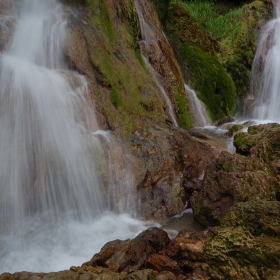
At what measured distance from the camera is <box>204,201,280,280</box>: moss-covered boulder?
3.71m

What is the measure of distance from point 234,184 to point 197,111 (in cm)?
732

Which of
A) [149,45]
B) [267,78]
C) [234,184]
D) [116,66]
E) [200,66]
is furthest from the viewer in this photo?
[267,78]

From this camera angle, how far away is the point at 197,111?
12828 millimetres

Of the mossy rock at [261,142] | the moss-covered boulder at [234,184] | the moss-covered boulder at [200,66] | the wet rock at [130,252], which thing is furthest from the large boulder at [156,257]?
the moss-covered boulder at [200,66]

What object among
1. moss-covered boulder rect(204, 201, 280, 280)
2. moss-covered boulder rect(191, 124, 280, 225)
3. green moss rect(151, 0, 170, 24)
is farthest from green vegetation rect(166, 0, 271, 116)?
moss-covered boulder rect(204, 201, 280, 280)

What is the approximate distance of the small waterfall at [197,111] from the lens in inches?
492

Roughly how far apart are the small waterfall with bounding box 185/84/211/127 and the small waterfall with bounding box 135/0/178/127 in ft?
7.52

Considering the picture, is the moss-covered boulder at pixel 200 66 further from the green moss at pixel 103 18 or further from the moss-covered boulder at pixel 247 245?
the moss-covered boulder at pixel 247 245

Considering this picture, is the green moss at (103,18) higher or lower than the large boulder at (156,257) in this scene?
higher

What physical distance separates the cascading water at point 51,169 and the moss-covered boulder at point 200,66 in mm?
7478

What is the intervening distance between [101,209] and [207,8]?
1604 cm

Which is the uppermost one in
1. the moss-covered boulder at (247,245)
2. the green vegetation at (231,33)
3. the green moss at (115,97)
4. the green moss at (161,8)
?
the green moss at (161,8)

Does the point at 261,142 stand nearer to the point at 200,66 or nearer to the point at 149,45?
the point at 149,45

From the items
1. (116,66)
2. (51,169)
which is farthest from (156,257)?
(116,66)
